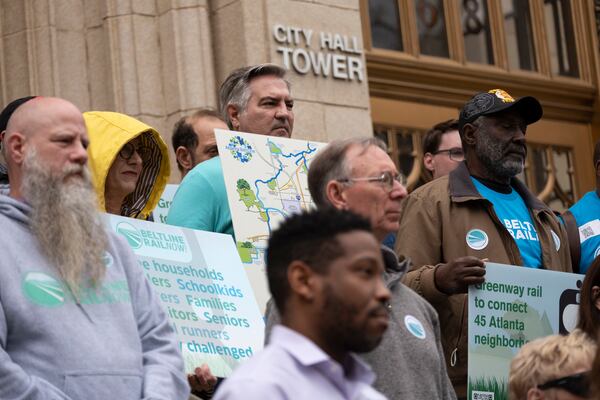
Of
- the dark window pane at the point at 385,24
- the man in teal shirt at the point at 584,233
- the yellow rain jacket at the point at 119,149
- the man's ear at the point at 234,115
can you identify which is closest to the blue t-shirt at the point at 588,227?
the man in teal shirt at the point at 584,233

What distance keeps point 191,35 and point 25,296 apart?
5096 millimetres

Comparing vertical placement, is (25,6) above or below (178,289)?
above

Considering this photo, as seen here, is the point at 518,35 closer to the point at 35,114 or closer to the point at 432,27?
the point at 432,27

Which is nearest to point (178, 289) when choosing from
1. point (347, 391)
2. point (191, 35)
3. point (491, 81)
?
point (347, 391)

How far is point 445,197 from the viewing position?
6.91 meters

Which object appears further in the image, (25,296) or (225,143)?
(225,143)

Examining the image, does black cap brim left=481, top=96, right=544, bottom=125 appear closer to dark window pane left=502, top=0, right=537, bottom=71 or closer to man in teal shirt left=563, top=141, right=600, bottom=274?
man in teal shirt left=563, top=141, right=600, bottom=274

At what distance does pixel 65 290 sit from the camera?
4.95 metres

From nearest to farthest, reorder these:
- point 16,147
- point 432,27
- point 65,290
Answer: point 65,290
point 16,147
point 432,27

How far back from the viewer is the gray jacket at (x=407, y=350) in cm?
521

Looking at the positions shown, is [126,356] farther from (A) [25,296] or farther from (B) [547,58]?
(B) [547,58]

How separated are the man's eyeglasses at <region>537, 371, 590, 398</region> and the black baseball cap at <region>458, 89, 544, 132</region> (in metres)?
2.42

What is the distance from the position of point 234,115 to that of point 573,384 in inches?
109

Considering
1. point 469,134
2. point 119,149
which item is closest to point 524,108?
point 469,134
